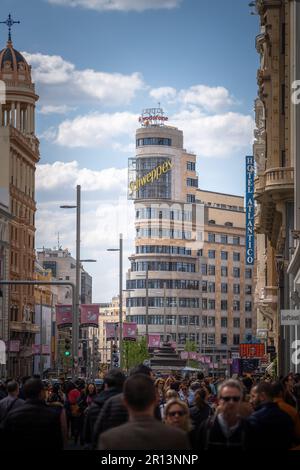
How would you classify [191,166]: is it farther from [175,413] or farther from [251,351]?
[175,413]

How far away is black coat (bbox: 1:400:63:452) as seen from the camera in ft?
38.7

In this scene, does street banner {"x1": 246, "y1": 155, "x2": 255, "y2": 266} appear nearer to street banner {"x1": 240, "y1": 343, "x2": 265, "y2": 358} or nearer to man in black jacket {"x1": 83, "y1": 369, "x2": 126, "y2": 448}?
street banner {"x1": 240, "y1": 343, "x2": 265, "y2": 358}

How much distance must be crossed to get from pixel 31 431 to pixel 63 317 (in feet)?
174

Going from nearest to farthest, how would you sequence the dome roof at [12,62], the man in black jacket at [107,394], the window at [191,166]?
the man in black jacket at [107,394], the dome roof at [12,62], the window at [191,166]

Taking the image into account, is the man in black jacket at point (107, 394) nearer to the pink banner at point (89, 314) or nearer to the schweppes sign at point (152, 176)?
the pink banner at point (89, 314)

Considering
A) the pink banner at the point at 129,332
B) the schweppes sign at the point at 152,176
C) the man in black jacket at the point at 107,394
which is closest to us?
the man in black jacket at the point at 107,394

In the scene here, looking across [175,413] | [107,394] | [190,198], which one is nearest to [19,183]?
[190,198]

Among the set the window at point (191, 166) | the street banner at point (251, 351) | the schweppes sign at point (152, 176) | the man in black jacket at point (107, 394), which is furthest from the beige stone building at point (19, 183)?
the man in black jacket at point (107, 394)

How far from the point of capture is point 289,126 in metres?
53.7

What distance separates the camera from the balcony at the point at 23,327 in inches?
4318

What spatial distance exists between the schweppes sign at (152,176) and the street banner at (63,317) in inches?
4763

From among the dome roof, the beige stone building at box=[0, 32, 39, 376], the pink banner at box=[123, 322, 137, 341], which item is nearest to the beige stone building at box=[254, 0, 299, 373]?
the pink banner at box=[123, 322, 137, 341]

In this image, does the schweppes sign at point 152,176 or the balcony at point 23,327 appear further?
the schweppes sign at point 152,176
